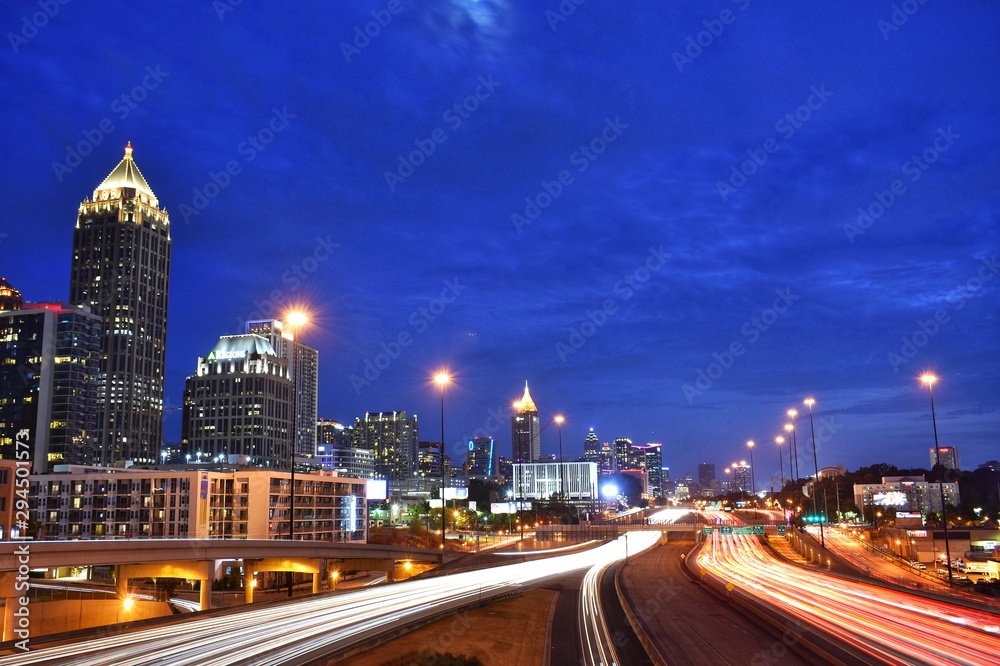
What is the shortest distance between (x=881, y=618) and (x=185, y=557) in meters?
42.0

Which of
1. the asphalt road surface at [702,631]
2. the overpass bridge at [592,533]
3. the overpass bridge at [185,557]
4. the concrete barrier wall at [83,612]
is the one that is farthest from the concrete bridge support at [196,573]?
the overpass bridge at [592,533]

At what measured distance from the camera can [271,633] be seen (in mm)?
32688

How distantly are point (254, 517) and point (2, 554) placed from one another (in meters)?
86.6

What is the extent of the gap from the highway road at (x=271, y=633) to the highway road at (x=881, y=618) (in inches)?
730

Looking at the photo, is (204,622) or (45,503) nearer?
(204,622)

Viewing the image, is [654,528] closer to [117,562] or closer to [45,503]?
[45,503]

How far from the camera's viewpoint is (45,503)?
123812 mm

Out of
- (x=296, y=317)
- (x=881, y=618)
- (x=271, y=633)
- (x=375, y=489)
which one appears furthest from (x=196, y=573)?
(x=375, y=489)

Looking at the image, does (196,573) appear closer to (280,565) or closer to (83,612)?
(280,565)

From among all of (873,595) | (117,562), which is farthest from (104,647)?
(873,595)

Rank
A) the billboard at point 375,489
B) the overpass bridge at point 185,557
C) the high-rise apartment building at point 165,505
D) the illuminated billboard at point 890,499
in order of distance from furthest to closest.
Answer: the illuminated billboard at point 890,499, the billboard at point 375,489, the high-rise apartment building at point 165,505, the overpass bridge at point 185,557

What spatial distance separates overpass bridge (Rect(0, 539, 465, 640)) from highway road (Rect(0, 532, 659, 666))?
1118cm

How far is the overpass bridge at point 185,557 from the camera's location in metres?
41.9

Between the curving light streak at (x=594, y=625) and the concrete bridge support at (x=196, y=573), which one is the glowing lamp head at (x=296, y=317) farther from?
the curving light streak at (x=594, y=625)
